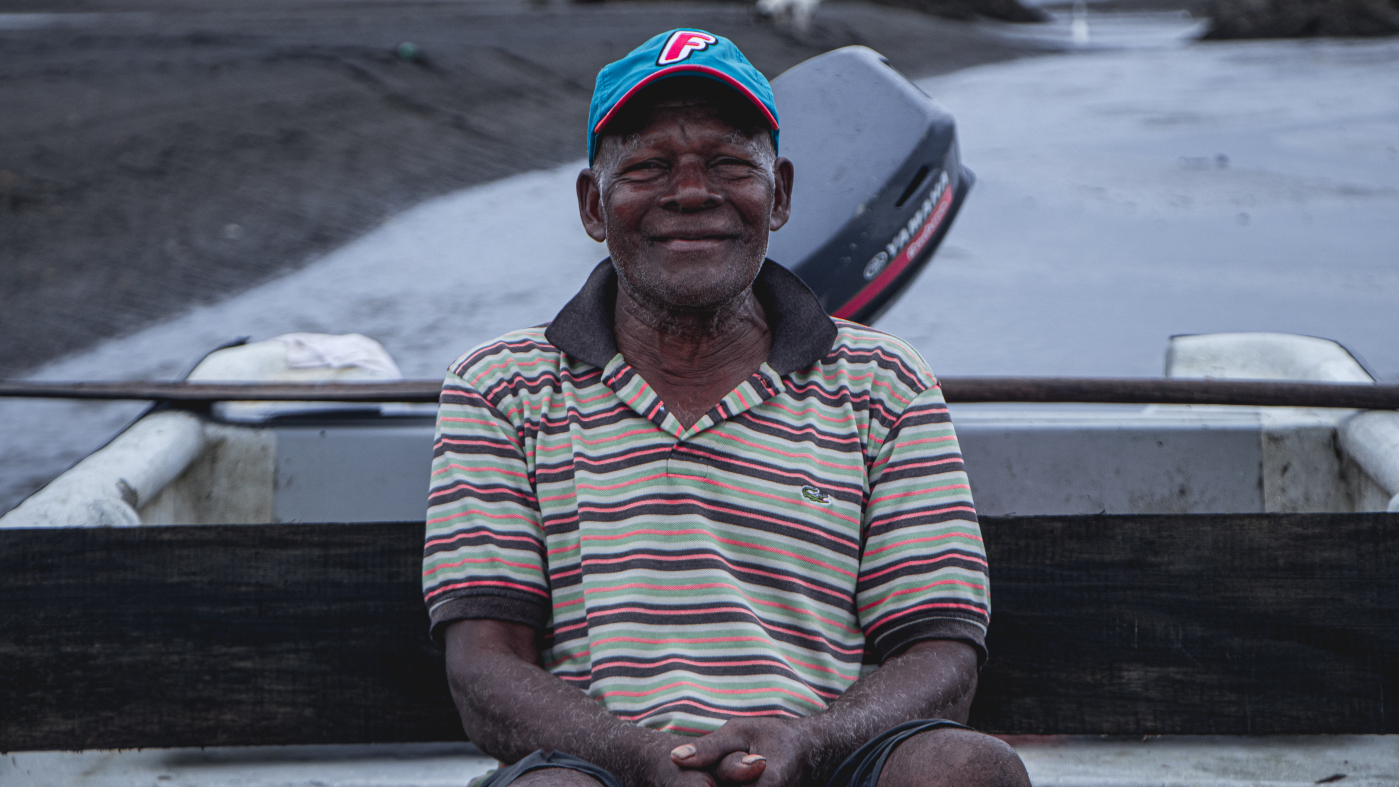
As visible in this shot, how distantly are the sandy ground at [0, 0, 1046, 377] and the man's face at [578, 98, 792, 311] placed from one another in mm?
4500

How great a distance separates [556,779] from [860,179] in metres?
1.70

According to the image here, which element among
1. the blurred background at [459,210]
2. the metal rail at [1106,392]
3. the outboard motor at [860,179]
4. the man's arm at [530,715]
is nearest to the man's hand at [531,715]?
the man's arm at [530,715]

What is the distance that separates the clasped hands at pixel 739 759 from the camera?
120cm

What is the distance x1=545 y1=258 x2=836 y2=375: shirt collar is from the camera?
1.45 meters

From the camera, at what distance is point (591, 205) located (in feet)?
4.95

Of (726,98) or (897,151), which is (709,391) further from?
(897,151)

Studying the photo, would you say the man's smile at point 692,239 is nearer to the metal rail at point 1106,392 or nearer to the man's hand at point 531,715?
the man's hand at point 531,715

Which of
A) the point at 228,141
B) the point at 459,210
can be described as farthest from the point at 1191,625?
the point at 228,141

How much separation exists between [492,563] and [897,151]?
1.60m

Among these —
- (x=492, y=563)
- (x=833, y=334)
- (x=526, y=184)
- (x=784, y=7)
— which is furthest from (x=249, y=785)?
(x=784, y=7)

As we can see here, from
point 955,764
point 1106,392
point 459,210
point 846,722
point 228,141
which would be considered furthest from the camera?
point 228,141

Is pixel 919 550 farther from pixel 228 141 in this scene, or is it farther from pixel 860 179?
pixel 228 141

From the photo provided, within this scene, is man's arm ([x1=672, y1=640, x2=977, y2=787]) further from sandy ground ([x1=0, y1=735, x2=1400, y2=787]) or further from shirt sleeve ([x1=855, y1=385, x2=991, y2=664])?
sandy ground ([x1=0, y1=735, x2=1400, y2=787])

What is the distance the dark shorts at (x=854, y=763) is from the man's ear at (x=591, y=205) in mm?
593
